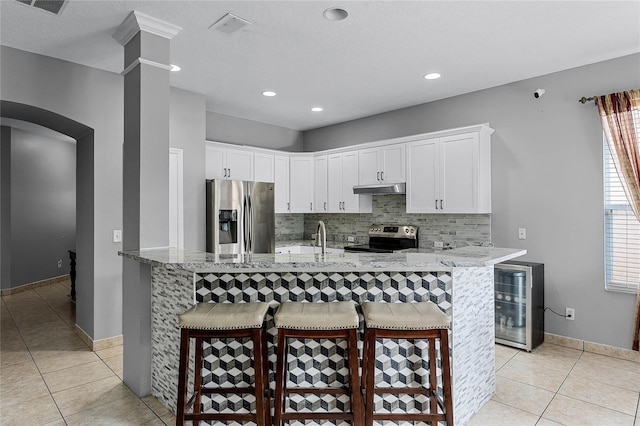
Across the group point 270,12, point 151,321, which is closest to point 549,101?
point 270,12

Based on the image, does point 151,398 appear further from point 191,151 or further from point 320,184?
point 320,184

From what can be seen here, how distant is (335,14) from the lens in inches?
105

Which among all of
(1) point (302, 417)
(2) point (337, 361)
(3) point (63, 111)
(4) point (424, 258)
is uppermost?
(3) point (63, 111)

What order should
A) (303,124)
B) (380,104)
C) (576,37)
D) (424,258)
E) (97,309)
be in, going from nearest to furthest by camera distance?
(424,258) → (576,37) → (97,309) → (380,104) → (303,124)

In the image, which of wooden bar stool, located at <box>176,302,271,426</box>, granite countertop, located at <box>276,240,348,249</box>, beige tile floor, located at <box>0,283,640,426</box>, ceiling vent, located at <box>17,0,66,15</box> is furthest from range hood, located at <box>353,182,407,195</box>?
ceiling vent, located at <box>17,0,66,15</box>

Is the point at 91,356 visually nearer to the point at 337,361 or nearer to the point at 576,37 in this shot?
the point at 337,361

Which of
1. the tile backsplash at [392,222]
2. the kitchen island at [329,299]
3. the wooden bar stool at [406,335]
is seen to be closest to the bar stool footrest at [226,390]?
the kitchen island at [329,299]

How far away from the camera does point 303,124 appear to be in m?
6.14

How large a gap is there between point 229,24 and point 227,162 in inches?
93.9

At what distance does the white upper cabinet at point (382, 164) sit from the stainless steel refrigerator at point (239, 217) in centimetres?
130

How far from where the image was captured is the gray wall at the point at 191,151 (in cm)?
426

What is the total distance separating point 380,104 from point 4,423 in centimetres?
472

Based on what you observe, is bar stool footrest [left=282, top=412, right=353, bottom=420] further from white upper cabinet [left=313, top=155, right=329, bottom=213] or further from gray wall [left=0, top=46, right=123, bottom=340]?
white upper cabinet [left=313, top=155, right=329, bottom=213]

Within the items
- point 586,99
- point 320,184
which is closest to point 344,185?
point 320,184
